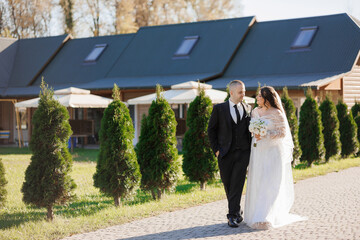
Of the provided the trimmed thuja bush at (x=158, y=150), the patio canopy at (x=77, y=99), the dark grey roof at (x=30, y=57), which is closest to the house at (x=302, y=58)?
the patio canopy at (x=77, y=99)

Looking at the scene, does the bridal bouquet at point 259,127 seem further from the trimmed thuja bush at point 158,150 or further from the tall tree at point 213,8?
the tall tree at point 213,8

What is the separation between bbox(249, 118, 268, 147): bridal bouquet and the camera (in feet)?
23.4

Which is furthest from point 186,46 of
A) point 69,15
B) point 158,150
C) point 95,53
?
point 158,150

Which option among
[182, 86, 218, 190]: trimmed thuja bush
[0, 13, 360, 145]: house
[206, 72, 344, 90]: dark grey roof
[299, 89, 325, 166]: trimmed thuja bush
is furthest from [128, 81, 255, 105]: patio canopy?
[182, 86, 218, 190]: trimmed thuja bush

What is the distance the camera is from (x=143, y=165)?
1004 centimetres

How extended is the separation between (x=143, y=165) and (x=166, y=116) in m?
1.00

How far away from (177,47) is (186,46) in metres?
0.46

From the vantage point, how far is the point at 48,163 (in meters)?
8.10

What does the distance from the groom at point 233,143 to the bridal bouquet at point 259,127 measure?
32 centimetres

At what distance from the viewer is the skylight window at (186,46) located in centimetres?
2623

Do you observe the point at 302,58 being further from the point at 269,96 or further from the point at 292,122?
the point at 269,96

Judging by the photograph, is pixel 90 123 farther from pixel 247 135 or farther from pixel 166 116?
pixel 247 135

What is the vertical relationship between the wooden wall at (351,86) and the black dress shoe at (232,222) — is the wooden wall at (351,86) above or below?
above

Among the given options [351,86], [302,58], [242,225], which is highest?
[302,58]
